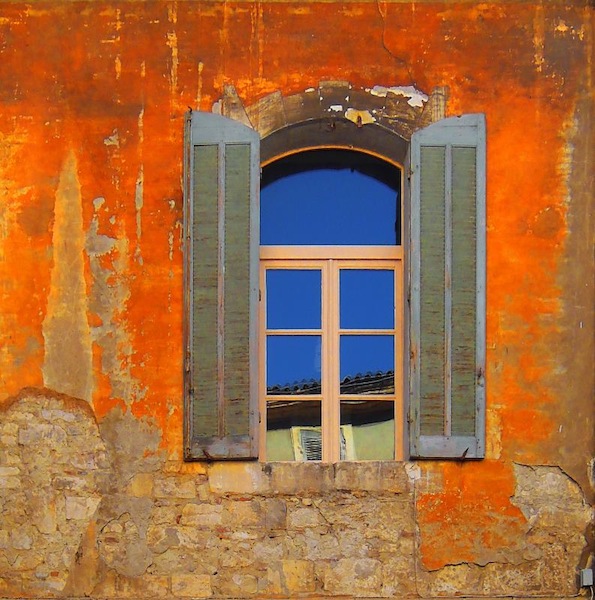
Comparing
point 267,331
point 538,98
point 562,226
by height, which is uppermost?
point 538,98

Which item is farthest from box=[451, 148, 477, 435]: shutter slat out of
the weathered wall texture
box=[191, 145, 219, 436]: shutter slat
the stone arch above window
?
box=[191, 145, 219, 436]: shutter slat

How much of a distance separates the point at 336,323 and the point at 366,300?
215 mm

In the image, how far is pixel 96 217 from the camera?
5770 mm

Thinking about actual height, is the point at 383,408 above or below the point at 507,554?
above

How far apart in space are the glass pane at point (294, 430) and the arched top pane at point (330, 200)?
2.99 ft

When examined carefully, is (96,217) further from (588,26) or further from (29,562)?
(588,26)

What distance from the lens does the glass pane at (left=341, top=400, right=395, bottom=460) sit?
5871mm

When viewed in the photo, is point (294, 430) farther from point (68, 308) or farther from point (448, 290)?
point (68, 308)

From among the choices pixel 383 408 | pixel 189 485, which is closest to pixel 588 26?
pixel 383 408

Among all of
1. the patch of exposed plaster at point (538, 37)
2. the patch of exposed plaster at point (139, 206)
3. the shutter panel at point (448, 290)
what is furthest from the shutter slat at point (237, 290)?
the patch of exposed plaster at point (538, 37)

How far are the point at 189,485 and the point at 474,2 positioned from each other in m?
3.03

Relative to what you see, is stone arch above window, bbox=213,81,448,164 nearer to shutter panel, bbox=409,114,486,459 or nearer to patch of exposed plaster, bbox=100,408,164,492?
shutter panel, bbox=409,114,486,459

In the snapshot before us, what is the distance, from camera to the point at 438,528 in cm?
→ 564

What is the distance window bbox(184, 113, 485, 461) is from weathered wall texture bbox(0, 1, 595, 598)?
11cm
